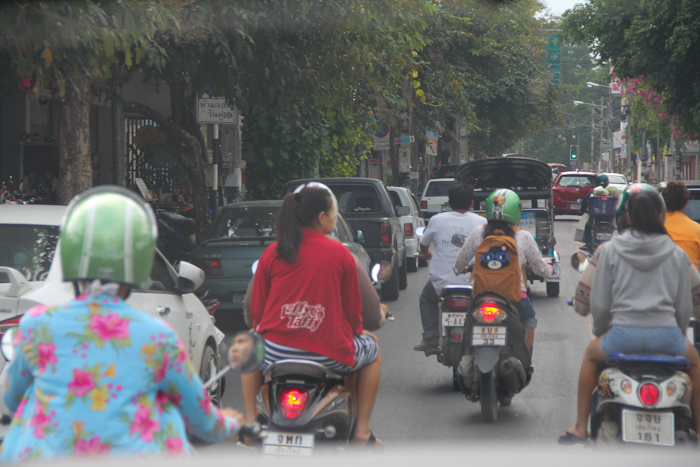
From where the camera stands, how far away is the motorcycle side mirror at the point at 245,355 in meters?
2.85

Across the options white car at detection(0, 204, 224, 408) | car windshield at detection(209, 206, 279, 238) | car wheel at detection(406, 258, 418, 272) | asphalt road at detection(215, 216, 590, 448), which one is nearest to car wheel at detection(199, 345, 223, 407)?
white car at detection(0, 204, 224, 408)

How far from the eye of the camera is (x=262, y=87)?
1309cm

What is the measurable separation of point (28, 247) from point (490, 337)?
304 cm

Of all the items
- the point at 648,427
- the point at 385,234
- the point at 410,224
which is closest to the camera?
the point at 648,427

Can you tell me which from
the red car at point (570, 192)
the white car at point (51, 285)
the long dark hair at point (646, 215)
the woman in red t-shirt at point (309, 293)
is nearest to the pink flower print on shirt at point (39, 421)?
the woman in red t-shirt at point (309, 293)

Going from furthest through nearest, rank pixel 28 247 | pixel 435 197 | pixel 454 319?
1. pixel 435 197
2. pixel 454 319
3. pixel 28 247

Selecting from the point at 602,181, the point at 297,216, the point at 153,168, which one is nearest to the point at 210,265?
the point at 297,216

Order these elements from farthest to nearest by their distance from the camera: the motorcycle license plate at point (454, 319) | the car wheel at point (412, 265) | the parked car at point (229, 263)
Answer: the car wheel at point (412, 265) < the parked car at point (229, 263) < the motorcycle license plate at point (454, 319)

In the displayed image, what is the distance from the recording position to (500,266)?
6.46 meters

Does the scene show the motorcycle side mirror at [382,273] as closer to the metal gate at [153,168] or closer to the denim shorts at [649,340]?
the denim shorts at [649,340]

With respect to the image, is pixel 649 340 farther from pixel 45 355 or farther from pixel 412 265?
pixel 412 265

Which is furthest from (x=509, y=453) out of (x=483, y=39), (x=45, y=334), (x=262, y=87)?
(x=483, y=39)

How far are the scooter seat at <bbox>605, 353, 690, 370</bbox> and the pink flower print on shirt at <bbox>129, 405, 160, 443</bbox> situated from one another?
2752 mm

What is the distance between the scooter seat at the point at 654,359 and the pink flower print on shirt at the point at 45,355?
9.64ft
